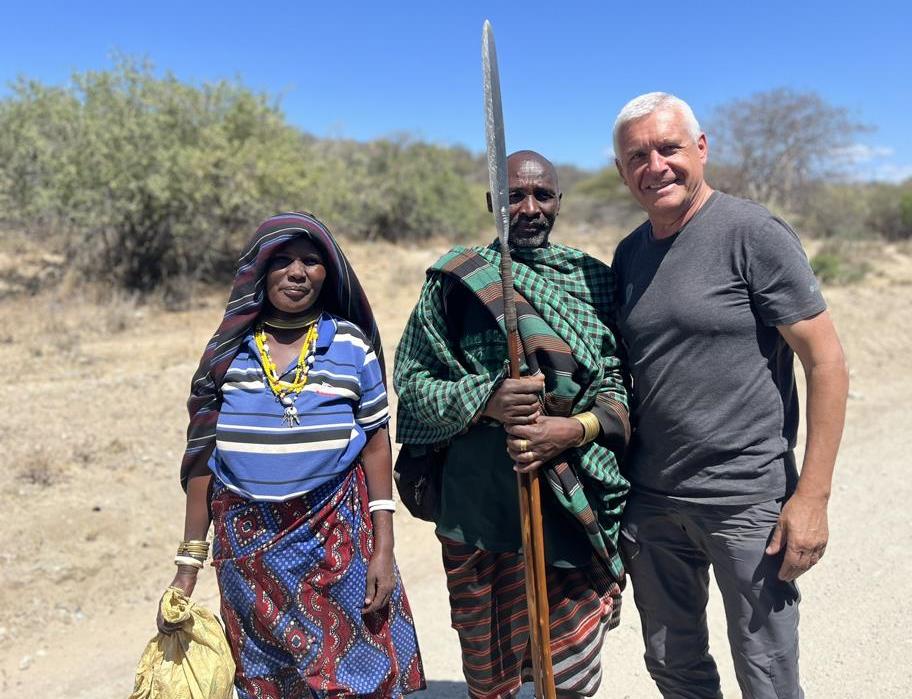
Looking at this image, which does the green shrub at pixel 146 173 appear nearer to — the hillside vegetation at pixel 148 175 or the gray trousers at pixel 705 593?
the hillside vegetation at pixel 148 175

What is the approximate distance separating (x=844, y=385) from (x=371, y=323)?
48.6 inches

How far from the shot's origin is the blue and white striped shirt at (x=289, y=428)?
6.30 feet

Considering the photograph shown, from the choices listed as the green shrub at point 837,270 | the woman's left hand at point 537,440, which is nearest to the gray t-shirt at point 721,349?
the woman's left hand at point 537,440

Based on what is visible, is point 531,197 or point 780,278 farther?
point 531,197

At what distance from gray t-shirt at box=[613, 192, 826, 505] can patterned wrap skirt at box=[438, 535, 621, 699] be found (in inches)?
15.8

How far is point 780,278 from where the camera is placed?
5.94 feet

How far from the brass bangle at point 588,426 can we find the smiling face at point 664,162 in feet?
1.82

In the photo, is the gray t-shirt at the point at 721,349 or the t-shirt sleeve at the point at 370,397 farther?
the t-shirt sleeve at the point at 370,397

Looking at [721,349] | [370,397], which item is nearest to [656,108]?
[721,349]

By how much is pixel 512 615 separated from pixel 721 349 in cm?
98

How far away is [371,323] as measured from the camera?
2.15 meters

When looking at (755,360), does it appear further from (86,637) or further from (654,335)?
(86,637)

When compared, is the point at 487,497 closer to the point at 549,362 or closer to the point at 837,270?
the point at 549,362

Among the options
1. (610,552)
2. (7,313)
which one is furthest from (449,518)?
(7,313)
